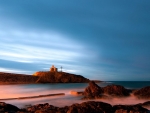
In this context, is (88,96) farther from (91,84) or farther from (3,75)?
(3,75)

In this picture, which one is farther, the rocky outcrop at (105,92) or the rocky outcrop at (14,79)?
the rocky outcrop at (14,79)

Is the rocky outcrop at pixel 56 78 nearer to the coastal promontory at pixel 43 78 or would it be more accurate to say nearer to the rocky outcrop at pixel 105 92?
the coastal promontory at pixel 43 78

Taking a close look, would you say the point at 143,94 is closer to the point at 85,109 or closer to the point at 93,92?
the point at 93,92

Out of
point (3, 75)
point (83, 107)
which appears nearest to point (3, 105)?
point (83, 107)

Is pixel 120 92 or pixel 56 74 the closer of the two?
pixel 120 92

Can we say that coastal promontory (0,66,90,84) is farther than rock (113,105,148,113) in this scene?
Yes

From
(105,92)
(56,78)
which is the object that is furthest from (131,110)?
(56,78)

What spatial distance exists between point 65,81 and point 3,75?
2060 centimetres

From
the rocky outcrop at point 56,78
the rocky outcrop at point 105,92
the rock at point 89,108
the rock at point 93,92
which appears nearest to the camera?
the rock at point 89,108

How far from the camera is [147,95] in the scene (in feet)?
75.0

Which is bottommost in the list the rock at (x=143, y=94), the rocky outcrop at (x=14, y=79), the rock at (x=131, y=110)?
the rock at (x=131, y=110)

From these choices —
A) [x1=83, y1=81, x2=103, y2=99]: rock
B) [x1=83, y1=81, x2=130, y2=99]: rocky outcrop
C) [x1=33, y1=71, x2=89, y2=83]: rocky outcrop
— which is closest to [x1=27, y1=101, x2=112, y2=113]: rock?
[x1=83, y1=81, x2=103, y2=99]: rock

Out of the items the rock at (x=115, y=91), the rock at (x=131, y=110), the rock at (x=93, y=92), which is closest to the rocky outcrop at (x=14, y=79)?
the rock at (x=93, y=92)

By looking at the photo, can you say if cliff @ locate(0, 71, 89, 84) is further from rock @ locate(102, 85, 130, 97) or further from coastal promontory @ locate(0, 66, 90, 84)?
rock @ locate(102, 85, 130, 97)
